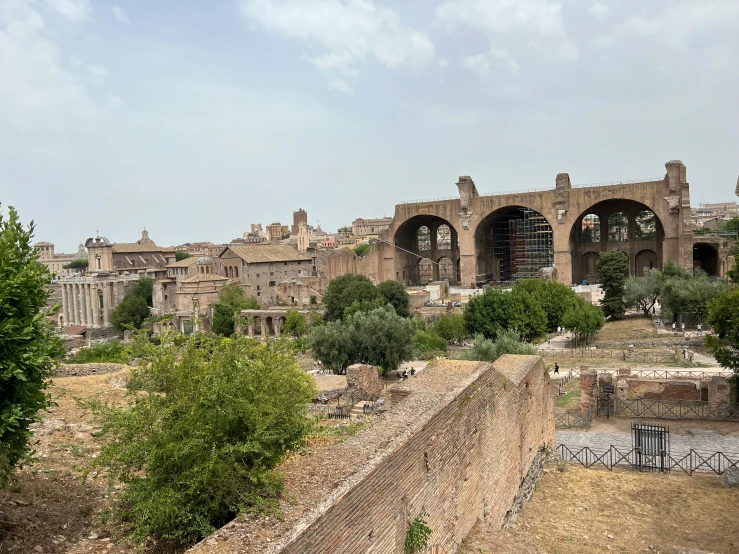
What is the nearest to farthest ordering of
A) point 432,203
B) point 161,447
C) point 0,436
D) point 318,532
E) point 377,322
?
point 318,532, point 161,447, point 0,436, point 377,322, point 432,203

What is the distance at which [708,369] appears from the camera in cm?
2023

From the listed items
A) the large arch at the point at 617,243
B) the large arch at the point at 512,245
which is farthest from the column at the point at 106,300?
the large arch at the point at 617,243

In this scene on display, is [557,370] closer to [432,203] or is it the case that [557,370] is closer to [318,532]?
[318,532]

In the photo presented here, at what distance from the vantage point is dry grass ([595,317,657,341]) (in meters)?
27.7

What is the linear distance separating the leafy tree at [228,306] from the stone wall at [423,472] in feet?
96.8

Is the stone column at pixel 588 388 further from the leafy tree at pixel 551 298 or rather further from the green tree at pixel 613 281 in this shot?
the green tree at pixel 613 281

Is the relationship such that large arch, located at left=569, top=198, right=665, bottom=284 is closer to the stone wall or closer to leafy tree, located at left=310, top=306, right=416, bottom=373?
leafy tree, located at left=310, top=306, right=416, bottom=373

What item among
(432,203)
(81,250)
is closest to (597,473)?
(432,203)

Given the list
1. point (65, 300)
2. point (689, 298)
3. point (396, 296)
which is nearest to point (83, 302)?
point (65, 300)

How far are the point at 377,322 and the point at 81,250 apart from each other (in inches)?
3821

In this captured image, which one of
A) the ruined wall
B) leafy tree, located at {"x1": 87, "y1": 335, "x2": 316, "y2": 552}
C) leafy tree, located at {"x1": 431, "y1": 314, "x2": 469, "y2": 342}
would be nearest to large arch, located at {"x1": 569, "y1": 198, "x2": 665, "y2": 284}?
leafy tree, located at {"x1": 431, "y1": 314, "x2": 469, "y2": 342}

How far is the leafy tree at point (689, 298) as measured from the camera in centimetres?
2781

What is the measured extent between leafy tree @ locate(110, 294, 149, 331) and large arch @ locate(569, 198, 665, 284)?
39176 mm

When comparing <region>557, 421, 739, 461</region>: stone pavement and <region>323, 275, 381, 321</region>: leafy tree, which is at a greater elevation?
<region>323, 275, 381, 321</region>: leafy tree
